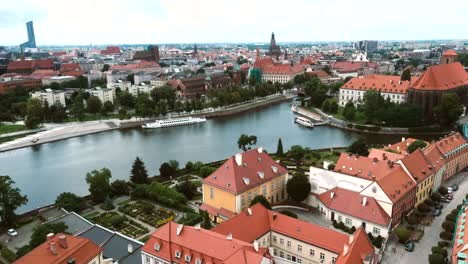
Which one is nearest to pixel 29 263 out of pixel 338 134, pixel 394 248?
pixel 394 248

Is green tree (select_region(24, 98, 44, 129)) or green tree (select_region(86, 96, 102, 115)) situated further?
green tree (select_region(86, 96, 102, 115))

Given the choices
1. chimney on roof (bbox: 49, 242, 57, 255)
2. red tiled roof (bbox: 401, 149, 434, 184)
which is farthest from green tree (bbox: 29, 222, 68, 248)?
red tiled roof (bbox: 401, 149, 434, 184)

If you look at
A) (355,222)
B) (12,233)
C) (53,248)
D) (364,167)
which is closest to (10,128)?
(12,233)

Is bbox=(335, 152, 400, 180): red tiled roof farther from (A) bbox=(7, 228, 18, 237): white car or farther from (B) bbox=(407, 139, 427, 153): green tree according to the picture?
(A) bbox=(7, 228, 18, 237): white car

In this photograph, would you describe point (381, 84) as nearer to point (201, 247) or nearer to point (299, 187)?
point (299, 187)

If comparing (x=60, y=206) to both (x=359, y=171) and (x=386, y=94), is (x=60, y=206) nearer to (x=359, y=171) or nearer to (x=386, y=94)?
(x=359, y=171)

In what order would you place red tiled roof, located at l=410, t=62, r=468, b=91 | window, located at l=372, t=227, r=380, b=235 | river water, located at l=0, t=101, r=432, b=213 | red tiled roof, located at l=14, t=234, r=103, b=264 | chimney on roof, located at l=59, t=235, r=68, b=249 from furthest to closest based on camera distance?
red tiled roof, located at l=410, t=62, r=468, b=91
river water, located at l=0, t=101, r=432, b=213
window, located at l=372, t=227, r=380, b=235
chimney on roof, located at l=59, t=235, r=68, b=249
red tiled roof, located at l=14, t=234, r=103, b=264

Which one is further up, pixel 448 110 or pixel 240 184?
→ pixel 448 110
